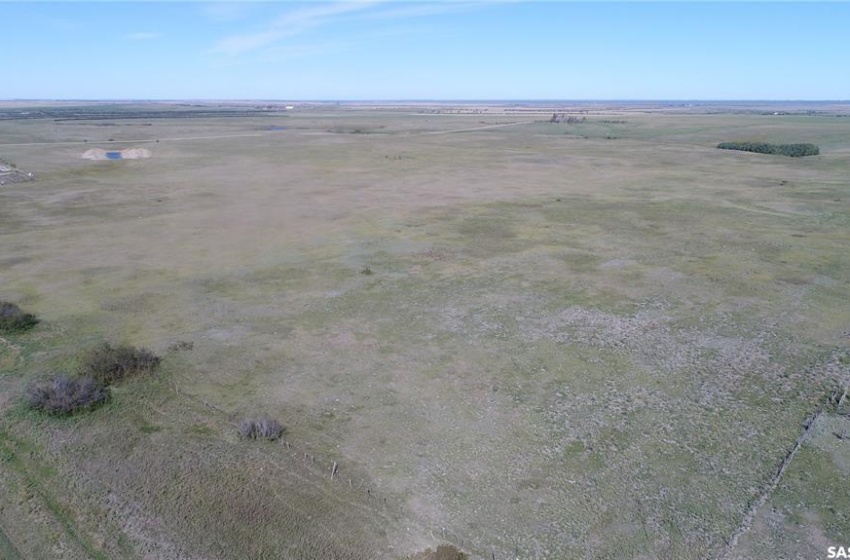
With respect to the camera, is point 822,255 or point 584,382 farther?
point 822,255

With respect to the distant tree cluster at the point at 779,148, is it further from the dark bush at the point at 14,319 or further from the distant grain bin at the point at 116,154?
the dark bush at the point at 14,319

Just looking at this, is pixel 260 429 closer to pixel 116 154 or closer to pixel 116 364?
pixel 116 364

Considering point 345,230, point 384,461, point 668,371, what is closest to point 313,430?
point 384,461

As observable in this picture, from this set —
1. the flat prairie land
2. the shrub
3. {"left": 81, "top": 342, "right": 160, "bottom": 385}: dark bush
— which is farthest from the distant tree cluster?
{"left": 81, "top": 342, "right": 160, "bottom": 385}: dark bush

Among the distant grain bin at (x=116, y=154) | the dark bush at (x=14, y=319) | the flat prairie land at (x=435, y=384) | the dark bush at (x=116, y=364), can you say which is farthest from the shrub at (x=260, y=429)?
the distant grain bin at (x=116, y=154)

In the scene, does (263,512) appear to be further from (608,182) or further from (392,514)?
(608,182)

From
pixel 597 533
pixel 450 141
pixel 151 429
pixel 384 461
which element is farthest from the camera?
pixel 450 141
